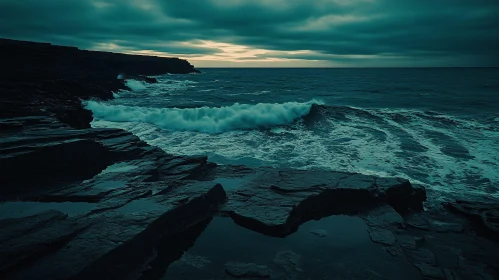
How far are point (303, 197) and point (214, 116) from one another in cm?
1264

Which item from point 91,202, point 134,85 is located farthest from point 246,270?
point 134,85

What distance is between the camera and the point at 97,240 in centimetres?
378

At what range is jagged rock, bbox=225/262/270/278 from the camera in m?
3.99

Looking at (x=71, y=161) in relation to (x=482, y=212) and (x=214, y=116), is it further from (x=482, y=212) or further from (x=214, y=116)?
(x=214, y=116)

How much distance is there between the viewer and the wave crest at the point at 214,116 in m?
16.4

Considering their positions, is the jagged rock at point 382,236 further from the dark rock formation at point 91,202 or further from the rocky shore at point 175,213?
the dark rock formation at point 91,202

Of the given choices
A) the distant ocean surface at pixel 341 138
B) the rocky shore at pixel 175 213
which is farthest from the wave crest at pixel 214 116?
the rocky shore at pixel 175 213

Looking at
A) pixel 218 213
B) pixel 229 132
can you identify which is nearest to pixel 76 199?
pixel 218 213

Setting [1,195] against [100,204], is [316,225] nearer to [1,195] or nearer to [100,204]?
[100,204]

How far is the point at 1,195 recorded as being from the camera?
535cm

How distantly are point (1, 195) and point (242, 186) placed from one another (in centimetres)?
466

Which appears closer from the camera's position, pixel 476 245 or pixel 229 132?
pixel 476 245

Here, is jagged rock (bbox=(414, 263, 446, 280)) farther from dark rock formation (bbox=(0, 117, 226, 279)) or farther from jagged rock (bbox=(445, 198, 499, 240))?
dark rock formation (bbox=(0, 117, 226, 279))

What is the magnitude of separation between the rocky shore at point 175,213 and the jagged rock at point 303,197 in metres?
0.03
